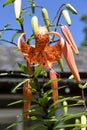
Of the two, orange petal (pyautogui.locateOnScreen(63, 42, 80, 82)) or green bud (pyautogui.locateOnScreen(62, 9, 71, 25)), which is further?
green bud (pyautogui.locateOnScreen(62, 9, 71, 25))

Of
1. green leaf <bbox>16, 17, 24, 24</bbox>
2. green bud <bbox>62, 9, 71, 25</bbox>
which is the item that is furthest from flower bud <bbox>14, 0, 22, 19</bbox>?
green bud <bbox>62, 9, 71, 25</bbox>

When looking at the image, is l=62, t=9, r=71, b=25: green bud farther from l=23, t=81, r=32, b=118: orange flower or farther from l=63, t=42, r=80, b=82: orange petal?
l=23, t=81, r=32, b=118: orange flower

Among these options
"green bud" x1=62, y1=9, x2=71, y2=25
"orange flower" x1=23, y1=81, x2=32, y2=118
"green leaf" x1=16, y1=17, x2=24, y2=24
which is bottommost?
"orange flower" x1=23, y1=81, x2=32, y2=118

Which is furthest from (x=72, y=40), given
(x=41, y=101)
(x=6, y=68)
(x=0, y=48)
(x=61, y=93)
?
(x=0, y=48)

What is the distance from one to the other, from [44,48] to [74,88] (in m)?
3.69

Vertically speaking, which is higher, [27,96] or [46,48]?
[46,48]

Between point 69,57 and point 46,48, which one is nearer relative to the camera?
point 69,57

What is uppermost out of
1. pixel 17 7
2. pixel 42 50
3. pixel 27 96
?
pixel 17 7

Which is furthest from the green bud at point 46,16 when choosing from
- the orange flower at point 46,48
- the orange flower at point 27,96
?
the orange flower at point 27,96

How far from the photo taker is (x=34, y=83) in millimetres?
1280

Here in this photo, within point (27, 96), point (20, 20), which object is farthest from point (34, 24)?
point (27, 96)

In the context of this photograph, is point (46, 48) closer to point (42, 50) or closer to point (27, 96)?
point (42, 50)

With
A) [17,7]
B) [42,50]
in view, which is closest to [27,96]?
[42,50]

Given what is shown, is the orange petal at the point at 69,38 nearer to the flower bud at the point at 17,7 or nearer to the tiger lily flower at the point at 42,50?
the tiger lily flower at the point at 42,50
